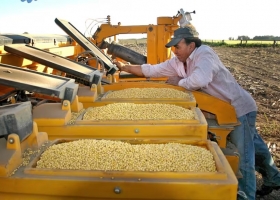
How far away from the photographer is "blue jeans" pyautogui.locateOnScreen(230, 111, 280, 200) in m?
3.15

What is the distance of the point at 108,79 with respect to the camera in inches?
168

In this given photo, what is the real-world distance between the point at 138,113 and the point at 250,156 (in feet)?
4.58

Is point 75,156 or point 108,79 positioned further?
point 108,79

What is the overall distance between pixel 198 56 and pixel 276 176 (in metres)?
1.60

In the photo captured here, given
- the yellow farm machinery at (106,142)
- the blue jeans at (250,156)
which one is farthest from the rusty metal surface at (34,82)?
the blue jeans at (250,156)

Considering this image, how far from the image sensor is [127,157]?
1.82 meters

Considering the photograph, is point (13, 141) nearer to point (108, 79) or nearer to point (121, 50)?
point (108, 79)

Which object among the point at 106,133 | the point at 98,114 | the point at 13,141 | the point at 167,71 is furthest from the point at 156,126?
the point at 167,71

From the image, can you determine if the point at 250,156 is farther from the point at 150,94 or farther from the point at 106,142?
the point at 106,142

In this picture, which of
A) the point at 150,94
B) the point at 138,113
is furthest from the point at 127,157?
the point at 150,94

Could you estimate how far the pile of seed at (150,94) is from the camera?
320 cm

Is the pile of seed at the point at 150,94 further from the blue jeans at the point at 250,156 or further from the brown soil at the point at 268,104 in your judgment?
the brown soil at the point at 268,104

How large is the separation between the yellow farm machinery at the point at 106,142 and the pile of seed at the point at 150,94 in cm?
1

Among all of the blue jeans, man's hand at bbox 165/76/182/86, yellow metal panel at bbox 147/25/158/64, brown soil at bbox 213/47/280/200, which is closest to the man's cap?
man's hand at bbox 165/76/182/86
